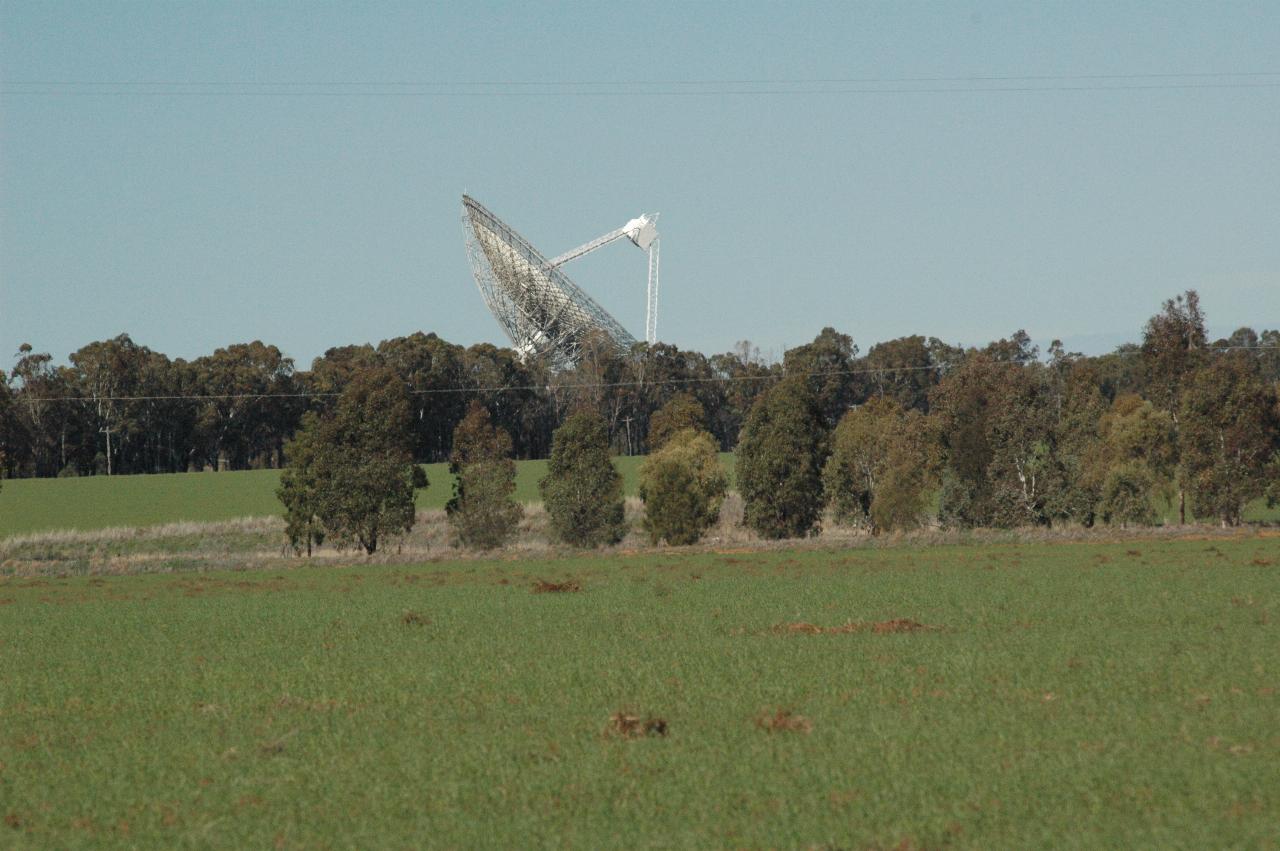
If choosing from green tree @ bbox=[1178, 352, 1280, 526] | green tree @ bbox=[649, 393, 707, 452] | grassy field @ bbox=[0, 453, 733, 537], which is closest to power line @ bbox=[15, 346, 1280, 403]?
grassy field @ bbox=[0, 453, 733, 537]

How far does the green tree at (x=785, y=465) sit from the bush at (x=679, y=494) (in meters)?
2.03

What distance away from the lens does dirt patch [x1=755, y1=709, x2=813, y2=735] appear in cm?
1388

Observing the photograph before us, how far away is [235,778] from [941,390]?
70023 millimetres

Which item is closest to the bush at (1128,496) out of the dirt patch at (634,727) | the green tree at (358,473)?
the green tree at (358,473)

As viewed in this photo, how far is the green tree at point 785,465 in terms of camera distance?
6638cm

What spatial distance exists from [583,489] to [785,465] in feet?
32.4

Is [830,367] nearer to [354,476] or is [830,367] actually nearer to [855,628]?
[354,476]

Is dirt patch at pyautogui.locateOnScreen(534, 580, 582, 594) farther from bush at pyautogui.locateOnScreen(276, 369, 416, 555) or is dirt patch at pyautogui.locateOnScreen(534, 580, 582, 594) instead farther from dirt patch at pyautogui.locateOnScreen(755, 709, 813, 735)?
bush at pyautogui.locateOnScreen(276, 369, 416, 555)

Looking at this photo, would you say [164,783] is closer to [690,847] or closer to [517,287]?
[690,847]

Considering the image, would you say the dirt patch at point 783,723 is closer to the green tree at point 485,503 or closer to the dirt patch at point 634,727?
the dirt patch at point 634,727

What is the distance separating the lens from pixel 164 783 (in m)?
12.4

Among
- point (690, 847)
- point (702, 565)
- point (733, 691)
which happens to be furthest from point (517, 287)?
point (690, 847)

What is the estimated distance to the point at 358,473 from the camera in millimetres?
62906

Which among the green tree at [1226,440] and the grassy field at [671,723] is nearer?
the grassy field at [671,723]
